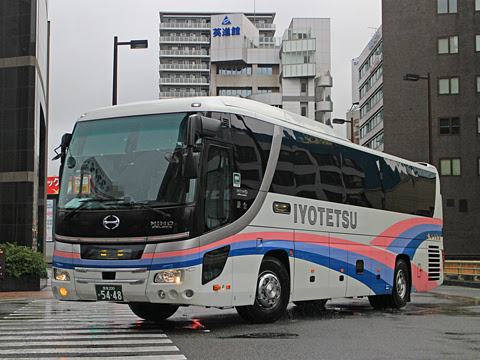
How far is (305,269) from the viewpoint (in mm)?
13289

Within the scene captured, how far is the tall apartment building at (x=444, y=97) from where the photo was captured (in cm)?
5897

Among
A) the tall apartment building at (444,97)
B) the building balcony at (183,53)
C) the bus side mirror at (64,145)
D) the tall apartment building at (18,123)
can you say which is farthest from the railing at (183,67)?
the bus side mirror at (64,145)

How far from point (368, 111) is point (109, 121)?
77.0 meters

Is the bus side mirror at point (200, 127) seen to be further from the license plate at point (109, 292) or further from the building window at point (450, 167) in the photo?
the building window at point (450, 167)

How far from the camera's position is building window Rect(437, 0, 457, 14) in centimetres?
6156

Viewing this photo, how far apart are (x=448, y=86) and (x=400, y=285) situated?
46.3 metres

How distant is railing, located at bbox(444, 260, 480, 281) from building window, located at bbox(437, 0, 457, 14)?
33496 millimetres

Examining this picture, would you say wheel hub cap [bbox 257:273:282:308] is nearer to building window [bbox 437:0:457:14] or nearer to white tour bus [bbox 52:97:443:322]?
white tour bus [bbox 52:97:443:322]

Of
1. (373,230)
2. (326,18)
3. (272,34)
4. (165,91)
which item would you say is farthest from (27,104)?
(272,34)

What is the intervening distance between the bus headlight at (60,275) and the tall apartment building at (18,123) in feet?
71.5

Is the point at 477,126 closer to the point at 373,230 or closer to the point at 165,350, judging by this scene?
the point at 373,230

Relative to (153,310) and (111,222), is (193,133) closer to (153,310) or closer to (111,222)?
(111,222)

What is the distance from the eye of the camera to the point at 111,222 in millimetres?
10859

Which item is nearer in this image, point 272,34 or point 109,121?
point 109,121
